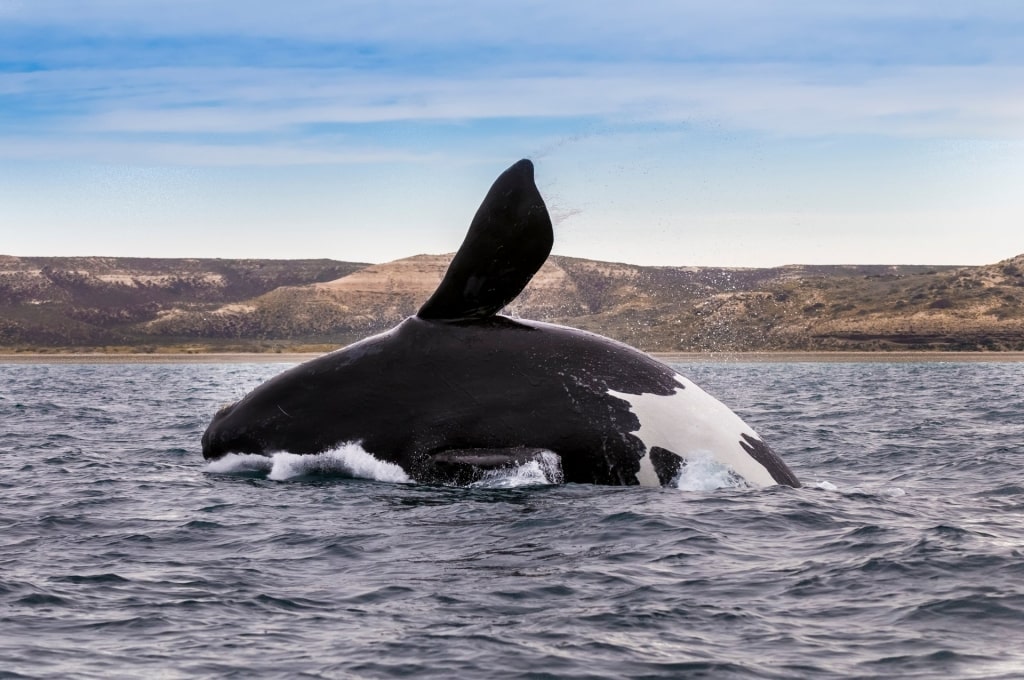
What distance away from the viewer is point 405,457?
1355cm

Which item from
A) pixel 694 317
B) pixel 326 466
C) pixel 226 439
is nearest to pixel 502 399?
pixel 326 466

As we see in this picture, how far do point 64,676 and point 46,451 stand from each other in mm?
14797

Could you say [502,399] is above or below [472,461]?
above

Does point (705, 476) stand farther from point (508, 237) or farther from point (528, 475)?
point (508, 237)

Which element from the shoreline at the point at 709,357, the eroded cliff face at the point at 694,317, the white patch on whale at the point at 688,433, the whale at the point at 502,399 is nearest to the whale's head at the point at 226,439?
the whale at the point at 502,399

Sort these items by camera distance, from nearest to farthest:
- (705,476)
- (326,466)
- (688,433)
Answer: (688,433), (705,476), (326,466)

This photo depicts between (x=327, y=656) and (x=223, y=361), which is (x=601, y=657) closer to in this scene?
(x=327, y=656)

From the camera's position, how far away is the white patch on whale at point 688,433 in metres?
13.2

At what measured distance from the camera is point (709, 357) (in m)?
134

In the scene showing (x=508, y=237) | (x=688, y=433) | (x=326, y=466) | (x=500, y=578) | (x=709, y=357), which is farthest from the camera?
(x=709, y=357)

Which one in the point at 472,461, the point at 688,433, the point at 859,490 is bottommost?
the point at 859,490

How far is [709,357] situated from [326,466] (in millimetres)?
121783

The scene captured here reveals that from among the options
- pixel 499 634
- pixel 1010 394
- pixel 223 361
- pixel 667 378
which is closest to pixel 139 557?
pixel 499 634

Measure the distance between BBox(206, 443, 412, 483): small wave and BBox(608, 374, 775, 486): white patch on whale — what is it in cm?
261
